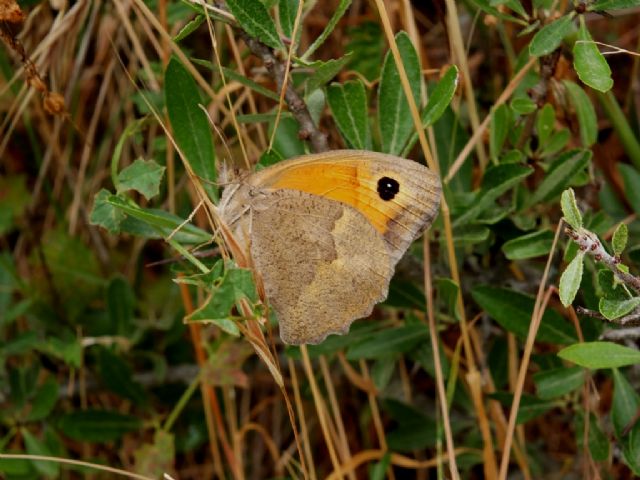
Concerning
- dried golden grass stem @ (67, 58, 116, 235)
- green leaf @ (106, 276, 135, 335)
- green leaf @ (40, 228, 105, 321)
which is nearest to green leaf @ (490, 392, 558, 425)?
green leaf @ (106, 276, 135, 335)

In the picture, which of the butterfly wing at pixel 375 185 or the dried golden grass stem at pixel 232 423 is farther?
the dried golden grass stem at pixel 232 423

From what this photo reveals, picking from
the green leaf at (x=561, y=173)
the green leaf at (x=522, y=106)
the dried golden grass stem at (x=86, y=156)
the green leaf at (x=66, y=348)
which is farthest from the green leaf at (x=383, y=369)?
the dried golden grass stem at (x=86, y=156)

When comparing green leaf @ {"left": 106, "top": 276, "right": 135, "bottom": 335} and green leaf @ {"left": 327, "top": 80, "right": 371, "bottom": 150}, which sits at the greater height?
green leaf @ {"left": 327, "top": 80, "right": 371, "bottom": 150}

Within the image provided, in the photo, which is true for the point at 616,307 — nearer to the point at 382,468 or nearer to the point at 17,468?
the point at 382,468

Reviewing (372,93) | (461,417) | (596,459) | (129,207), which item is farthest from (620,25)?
(129,207)

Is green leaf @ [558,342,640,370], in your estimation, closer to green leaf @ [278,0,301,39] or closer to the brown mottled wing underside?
the brown mottled wing underside

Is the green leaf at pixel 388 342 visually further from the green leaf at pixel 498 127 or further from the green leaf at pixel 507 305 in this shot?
the green leaf at pixel 498 127

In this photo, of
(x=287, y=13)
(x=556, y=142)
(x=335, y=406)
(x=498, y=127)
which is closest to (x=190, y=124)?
(x=287, y=13)
